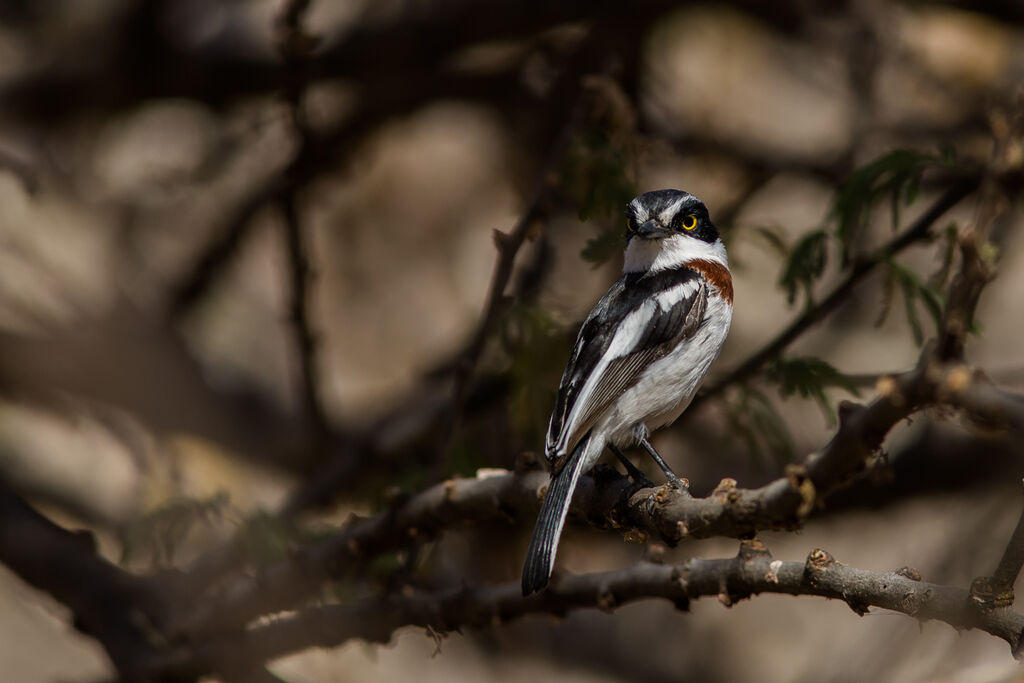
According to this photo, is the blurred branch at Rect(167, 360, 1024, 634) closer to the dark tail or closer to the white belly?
the dark tail

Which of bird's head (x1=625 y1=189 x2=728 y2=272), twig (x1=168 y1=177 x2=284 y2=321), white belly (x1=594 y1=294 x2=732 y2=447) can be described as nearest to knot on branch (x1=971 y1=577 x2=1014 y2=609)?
white belly (x1=594 y1=294 x2=732 y2=447)

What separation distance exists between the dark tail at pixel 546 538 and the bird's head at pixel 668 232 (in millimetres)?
1182

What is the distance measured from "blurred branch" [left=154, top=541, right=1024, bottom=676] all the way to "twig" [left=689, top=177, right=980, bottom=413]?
116 centimetres

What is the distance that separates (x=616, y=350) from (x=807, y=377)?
612mm

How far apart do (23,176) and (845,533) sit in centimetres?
502

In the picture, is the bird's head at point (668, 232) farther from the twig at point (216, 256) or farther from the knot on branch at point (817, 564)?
the twig at point (216, 256)

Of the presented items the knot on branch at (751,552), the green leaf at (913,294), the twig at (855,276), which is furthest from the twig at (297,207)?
the knot on branch at (751,552)

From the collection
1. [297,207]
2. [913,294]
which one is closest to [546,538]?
[913,294]

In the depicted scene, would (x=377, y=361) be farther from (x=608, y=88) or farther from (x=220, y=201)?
(x=608, y=88)

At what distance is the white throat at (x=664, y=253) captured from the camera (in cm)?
387

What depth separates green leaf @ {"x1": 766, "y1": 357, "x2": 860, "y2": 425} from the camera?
339cm

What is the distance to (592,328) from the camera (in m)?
3.56

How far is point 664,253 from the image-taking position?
3.91 metres

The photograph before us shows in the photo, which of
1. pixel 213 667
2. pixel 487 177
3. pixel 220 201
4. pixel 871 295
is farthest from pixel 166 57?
pixel 871 295
